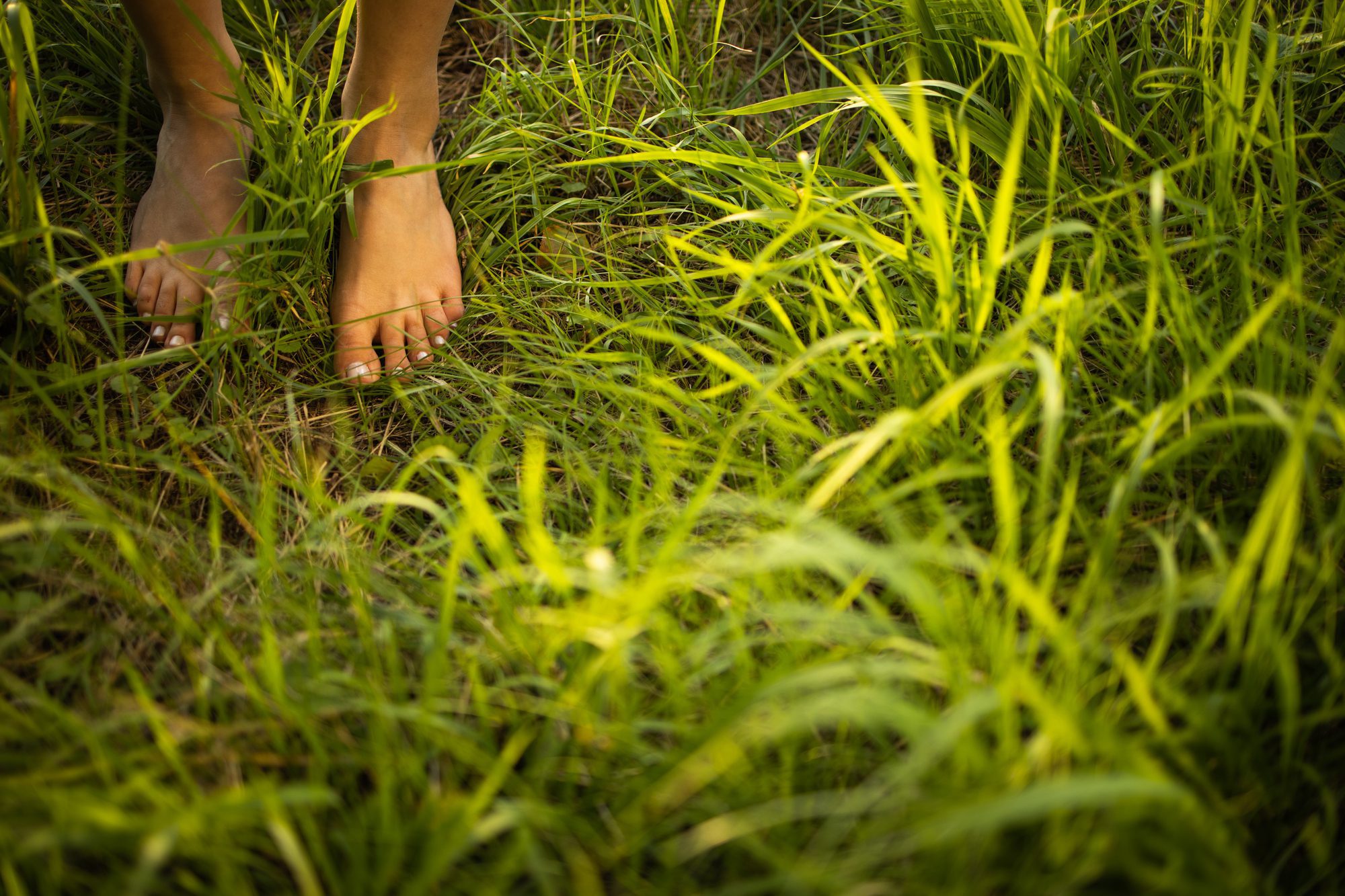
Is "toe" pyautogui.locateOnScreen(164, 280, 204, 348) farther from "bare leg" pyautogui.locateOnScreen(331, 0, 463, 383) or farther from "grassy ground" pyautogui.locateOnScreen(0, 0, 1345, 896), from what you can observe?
"bare leg" pyautogui.locateOnScreen(331, 0, 463, 383)

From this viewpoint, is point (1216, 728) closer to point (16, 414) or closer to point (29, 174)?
point (16, 414)

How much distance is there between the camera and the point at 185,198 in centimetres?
141

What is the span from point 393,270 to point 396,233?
0.07 m

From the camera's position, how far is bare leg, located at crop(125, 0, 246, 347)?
134cm

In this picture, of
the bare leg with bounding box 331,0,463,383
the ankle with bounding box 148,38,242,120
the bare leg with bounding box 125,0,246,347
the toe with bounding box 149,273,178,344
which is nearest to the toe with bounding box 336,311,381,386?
the bare leg with bounding box 331,0,463,383

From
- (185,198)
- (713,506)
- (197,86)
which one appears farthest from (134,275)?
(713,506)

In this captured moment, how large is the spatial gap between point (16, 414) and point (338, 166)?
60 centimetres

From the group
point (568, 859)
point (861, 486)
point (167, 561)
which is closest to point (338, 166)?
point (167, 561)

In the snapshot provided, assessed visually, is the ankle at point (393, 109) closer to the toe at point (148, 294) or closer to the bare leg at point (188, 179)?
the bare leg at point (188, 179)

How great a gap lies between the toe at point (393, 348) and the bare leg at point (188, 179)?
250mm

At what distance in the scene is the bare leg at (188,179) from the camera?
134 centimetres

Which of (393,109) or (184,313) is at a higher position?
(393,109)

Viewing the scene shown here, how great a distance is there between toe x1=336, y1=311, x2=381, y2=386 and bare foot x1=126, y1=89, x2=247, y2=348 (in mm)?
256

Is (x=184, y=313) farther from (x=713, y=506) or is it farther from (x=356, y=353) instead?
(x=713, y=506)
